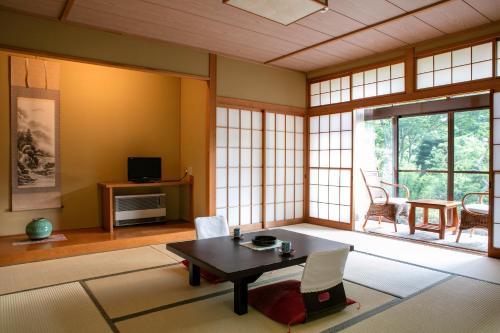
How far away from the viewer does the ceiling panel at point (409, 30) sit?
3970mm

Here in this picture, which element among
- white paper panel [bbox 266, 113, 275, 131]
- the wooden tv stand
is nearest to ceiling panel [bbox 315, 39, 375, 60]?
white paper panel [bbox 266, 113, 275, 131]

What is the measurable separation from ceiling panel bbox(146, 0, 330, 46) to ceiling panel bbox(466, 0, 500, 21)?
5.22 feet

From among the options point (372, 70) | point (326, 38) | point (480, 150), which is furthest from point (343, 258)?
point (480, 150)

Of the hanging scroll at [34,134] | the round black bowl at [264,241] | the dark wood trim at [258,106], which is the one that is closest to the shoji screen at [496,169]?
the round black bowl at [264,241]

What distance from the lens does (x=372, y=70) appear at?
5430 mm

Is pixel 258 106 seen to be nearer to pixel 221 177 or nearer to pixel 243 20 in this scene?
pixel 221 177

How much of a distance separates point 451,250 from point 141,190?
4503 mm

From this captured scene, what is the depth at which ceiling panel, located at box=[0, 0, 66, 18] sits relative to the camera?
3.47 m

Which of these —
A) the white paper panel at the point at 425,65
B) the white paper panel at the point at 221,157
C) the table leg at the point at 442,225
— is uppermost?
the white paper panel at the point at 425,65

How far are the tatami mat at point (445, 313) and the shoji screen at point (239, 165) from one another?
3.14 metres

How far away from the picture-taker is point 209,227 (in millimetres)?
3641

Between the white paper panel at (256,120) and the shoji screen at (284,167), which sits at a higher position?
the white paper panel at (256,120)

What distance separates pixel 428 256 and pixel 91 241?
13.2ft

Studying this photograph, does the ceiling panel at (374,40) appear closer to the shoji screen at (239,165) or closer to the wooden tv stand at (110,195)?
the shoji screen at (239,165)
